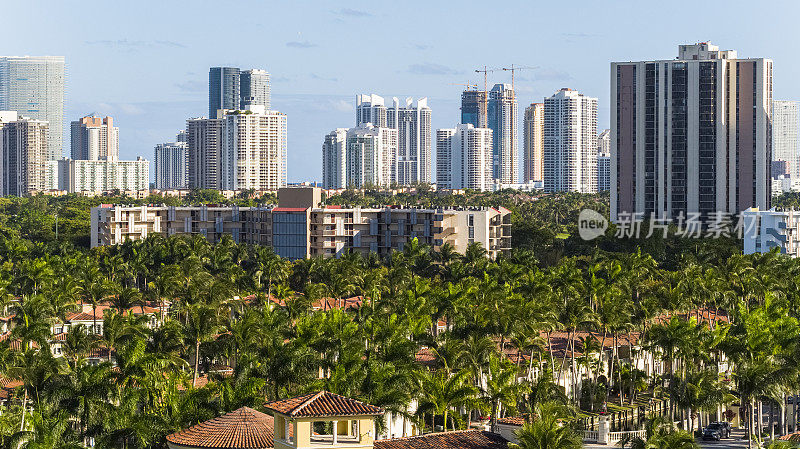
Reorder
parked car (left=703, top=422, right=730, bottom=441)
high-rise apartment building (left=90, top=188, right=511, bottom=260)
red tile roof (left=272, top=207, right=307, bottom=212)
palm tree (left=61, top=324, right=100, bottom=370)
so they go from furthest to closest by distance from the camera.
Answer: red tile roof (left=272, top=207, right=307, bottom=212) < high-rise apartment building (left=90, top=188, right=511, bottom=260) < parked car (left=703, top=422, right=730, bottom=441) < palm tree (left=61, top=324, right=100, bottom=370)

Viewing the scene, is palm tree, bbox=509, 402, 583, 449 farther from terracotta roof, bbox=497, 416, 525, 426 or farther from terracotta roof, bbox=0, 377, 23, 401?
terracotta roof, bbox=0, 377, 23, 401

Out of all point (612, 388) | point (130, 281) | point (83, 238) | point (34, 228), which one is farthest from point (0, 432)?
point (34, 228)

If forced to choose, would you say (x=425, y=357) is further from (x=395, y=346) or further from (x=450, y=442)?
(x=450, y=442)

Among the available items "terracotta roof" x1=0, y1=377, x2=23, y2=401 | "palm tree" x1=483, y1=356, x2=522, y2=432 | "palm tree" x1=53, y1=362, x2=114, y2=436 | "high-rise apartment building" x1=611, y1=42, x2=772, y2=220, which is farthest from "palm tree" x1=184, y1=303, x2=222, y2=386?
"high-rise apartment building" x1=611, y1=42, x2=772, y2=220

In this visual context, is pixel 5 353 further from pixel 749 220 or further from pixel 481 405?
pixel 749 220

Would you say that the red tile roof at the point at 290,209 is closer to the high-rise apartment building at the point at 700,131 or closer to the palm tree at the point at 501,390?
the high-rise apartment building at the point at 700,131

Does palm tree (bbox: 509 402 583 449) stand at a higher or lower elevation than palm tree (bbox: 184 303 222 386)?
lower
